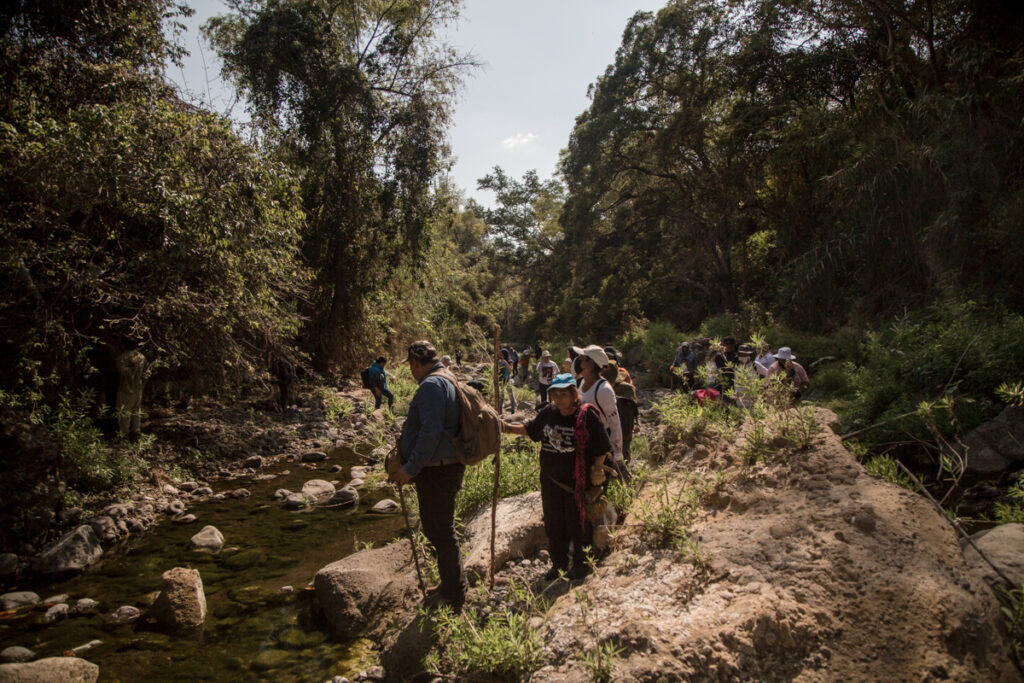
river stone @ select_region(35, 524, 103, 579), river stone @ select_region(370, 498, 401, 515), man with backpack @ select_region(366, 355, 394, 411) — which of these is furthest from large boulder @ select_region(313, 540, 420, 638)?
man with backpack @ select_region(366, 355, 394, 411)

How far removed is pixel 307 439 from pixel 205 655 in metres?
8.19

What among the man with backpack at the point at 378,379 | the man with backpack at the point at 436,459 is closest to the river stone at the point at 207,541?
the man with backpack at the point at 436,459

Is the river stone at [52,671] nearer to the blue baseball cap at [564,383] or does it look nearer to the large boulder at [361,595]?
the large boulder at [361,595]

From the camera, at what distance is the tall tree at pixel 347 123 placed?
15906mm

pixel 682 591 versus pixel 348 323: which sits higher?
pixel 348 323

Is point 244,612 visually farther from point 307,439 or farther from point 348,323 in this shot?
point 348,323

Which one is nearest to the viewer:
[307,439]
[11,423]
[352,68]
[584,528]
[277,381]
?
[584,528]

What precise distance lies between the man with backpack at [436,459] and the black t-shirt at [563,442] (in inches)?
29.9

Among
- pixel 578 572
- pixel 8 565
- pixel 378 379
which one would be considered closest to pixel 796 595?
pixel 578 572

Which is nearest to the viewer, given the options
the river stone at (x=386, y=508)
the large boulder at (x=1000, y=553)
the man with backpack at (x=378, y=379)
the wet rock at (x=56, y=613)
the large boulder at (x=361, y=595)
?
the large boulder at (x=1000, y=553)

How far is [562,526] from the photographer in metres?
4.56

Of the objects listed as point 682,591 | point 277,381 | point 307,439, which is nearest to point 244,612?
point 682,591

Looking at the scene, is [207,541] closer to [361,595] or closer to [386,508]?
[386,508]

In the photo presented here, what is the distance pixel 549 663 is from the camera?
3.31 metres
